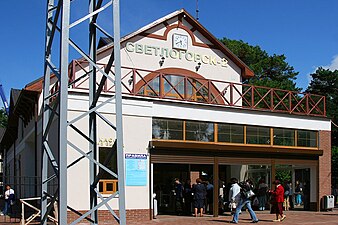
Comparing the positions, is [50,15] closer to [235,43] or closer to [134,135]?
[134,135]

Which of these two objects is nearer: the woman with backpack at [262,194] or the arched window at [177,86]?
the woman with backpack at [262,194]

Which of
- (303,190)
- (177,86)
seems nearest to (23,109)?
(177,86)

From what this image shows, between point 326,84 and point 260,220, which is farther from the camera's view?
point 326,84

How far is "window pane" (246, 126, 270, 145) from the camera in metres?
22.2

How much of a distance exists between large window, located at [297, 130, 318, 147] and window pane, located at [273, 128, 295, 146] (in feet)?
1.24

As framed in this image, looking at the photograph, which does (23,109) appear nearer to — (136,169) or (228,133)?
(136,169)

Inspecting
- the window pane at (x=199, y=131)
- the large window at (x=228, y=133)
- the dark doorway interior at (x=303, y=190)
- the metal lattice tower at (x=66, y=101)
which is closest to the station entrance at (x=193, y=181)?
the window pane at (x=199, y=131)

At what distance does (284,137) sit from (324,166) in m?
2.67

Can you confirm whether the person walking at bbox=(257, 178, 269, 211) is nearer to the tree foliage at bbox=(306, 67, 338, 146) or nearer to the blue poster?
the blue poster

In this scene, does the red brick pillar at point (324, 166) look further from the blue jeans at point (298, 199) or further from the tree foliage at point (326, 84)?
the tree foliage at point (326, 84)

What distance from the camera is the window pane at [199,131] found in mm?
20641

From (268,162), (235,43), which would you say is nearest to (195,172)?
(268,162)

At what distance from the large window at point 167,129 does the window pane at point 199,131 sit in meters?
0.37

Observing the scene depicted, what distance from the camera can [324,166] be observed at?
2439 cm
